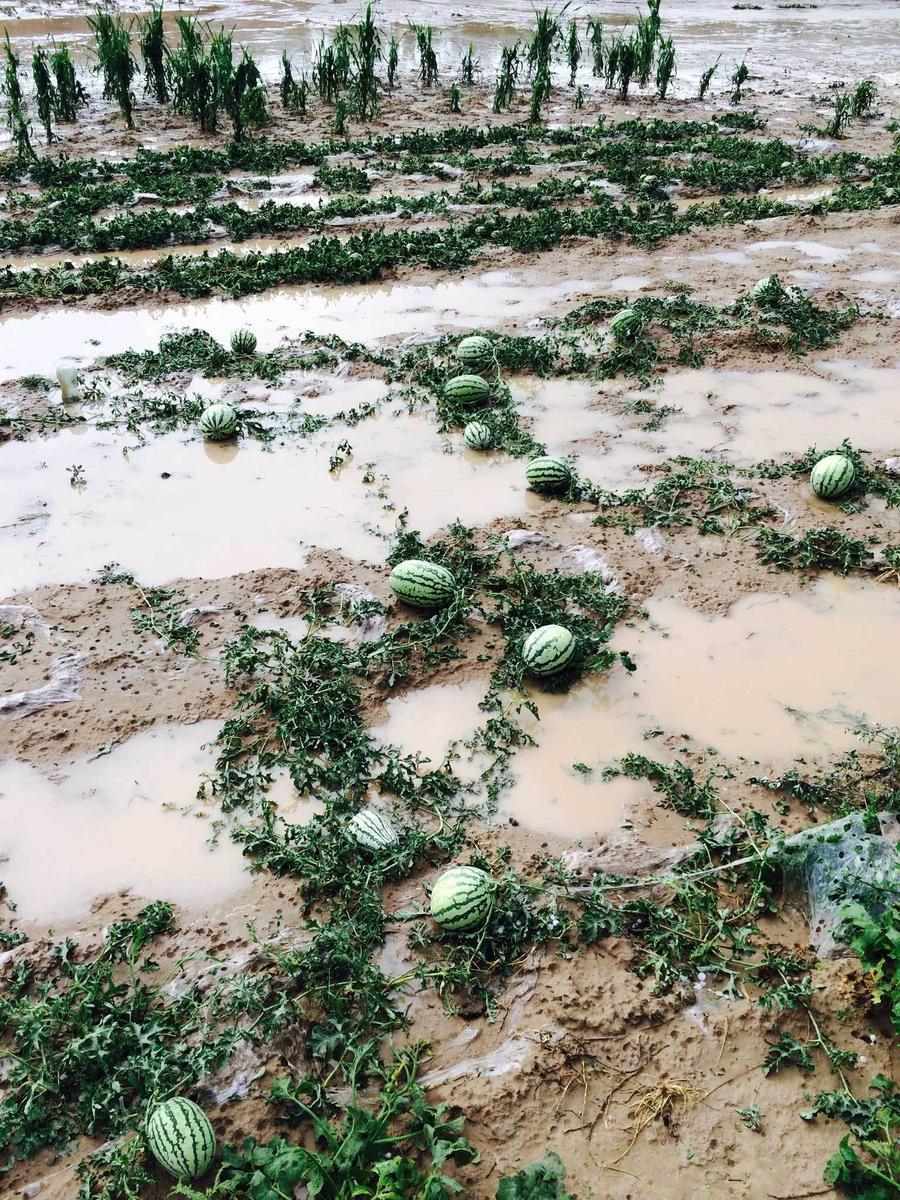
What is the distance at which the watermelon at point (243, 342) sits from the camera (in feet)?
26.5

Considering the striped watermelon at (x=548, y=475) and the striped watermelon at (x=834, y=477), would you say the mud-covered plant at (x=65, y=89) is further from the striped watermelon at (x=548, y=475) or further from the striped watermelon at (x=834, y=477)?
the striped watermelon at (x=834, y=477)

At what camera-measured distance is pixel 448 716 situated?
15.0 feet

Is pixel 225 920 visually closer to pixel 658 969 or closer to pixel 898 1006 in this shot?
pixel 658 969

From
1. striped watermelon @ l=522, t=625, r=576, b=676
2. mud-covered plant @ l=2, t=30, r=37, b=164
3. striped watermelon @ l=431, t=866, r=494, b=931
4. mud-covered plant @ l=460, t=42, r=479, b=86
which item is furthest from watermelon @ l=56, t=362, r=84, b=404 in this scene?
mud-covered plant @ l=460, t=42, r=479, b=86

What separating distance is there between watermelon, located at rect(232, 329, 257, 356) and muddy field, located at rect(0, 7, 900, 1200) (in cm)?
16

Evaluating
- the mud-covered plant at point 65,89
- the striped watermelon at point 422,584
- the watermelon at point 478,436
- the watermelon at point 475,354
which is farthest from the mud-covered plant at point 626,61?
the striped watermelon at point 422,584

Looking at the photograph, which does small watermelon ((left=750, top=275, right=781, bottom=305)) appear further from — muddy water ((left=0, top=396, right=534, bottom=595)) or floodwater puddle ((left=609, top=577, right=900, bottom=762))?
floodwater puddle ((left=609, top=577, right=900, bottom=762))

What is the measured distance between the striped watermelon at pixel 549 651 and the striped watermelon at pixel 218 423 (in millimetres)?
3503

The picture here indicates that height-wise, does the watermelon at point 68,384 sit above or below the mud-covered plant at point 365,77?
below

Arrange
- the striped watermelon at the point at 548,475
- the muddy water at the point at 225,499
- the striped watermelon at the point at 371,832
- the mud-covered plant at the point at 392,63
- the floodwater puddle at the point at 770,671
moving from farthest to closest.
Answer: the mud-covered plant at the point at 392,63, the striped watermelon at the point at 548,475, the muddy water at the point at 225,499, the floodwater puddle at the point at 770,671, the striped watermelon at the point at 371,832

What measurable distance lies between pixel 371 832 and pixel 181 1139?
136 cm

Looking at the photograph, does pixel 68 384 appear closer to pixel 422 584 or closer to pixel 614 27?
pixel 422 584

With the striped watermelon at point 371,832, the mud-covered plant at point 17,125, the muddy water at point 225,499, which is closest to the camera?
the striped watermelon at point 371,832

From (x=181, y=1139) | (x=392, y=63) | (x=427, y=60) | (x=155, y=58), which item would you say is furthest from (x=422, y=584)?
(x=427, y=60)
